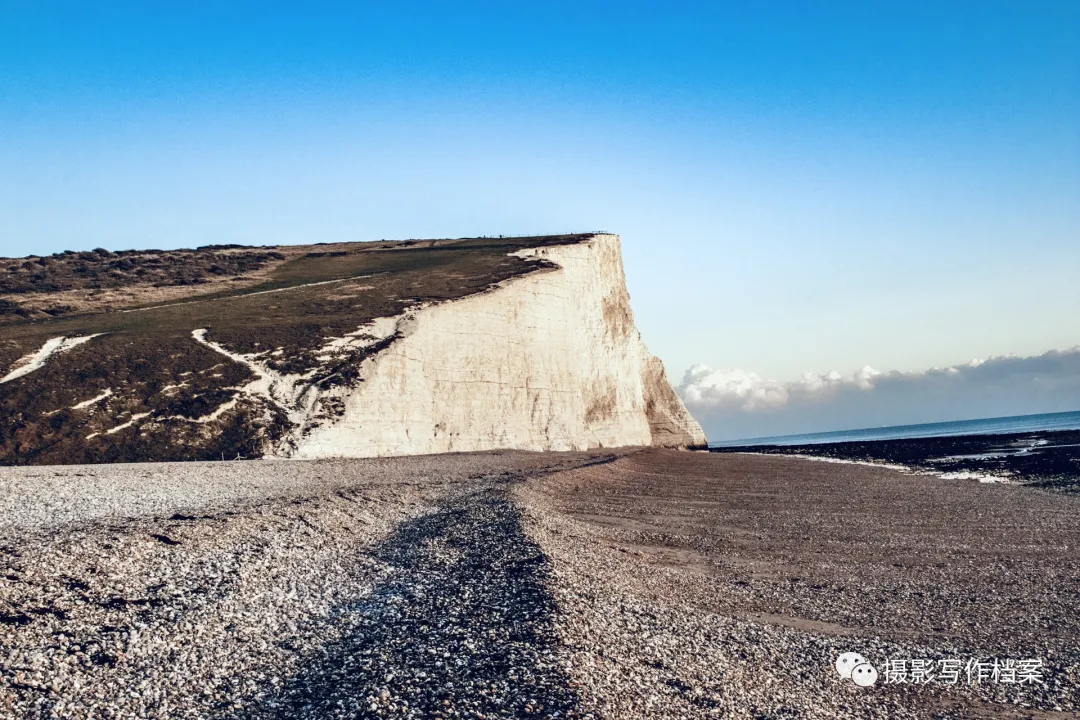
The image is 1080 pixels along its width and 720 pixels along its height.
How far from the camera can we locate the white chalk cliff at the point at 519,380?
35.7 meters

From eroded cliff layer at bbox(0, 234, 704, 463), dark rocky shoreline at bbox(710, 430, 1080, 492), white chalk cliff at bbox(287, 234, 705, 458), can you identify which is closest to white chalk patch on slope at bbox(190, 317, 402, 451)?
eroded cliff layer at bbox(0, 234, 704, 463)

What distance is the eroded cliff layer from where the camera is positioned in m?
31.5

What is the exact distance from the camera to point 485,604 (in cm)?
1048

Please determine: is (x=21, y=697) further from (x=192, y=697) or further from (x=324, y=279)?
(x=324, y=279)

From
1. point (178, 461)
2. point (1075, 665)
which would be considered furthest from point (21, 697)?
point (178, 461)

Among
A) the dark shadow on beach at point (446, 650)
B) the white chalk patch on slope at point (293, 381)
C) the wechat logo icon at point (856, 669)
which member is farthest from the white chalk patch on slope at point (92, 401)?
the wechat logo icon at point (856, 669)

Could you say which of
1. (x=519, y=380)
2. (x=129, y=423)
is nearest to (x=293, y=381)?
(x=129, y=423)

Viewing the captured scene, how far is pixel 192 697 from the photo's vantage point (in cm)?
782

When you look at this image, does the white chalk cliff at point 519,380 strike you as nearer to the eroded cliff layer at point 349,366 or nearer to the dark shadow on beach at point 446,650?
the eroded cliff layer at point 349,366

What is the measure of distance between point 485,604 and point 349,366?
28.8 metres

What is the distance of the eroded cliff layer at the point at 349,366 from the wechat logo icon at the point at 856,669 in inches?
1016

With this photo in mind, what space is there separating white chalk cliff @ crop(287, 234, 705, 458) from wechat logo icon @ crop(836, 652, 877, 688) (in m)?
25.7

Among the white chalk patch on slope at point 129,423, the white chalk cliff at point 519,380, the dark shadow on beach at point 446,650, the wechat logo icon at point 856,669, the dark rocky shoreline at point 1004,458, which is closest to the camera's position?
the dark shadow on beach at point 446,650

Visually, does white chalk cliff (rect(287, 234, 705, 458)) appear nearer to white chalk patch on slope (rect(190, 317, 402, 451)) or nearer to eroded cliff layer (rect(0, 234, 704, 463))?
eroded cliff layer (rect(0, 234, 704, 463))
